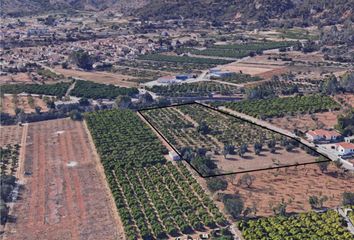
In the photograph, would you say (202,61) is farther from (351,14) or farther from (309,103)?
(351,14)

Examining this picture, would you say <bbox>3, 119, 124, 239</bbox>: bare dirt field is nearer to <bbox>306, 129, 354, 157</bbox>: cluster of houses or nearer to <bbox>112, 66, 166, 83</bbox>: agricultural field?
<bbox>306, 129, 354, 157</bbox>: cluster of houses

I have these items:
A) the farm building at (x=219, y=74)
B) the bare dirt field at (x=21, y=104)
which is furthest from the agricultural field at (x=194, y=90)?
the bare dirt field at (x=21, y=104)

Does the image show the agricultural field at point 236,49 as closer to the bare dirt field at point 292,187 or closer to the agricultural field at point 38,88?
the agricultural field at point 38,88

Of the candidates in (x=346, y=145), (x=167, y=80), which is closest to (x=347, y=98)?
(x=346, y=145)

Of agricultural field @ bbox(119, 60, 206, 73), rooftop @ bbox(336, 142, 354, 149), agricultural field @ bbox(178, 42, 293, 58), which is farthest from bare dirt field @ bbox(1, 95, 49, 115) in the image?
agricultural field @ bbox(178, 42, 293, 58)

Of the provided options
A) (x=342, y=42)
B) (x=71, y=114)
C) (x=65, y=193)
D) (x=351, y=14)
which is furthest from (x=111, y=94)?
(x=351, y=14)
